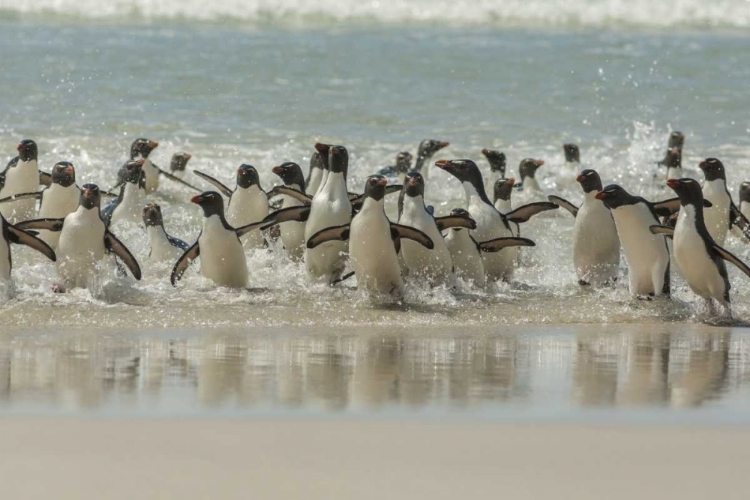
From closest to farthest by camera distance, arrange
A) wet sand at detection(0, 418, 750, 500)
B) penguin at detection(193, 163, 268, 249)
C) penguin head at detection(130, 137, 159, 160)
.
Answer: wet sand at detection(0, 418, 750, 500) < penguin at detection(193, 163, 268, 249) < penguin head at detection(130, 137, 159, 160)

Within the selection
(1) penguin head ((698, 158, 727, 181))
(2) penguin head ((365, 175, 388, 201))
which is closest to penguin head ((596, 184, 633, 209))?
(2) penguin head ((365, 175, 388, 201))

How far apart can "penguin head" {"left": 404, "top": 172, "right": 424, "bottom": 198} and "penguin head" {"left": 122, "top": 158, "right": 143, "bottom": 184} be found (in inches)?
89.0

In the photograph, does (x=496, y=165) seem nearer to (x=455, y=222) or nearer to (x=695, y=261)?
(x=455, y=222)

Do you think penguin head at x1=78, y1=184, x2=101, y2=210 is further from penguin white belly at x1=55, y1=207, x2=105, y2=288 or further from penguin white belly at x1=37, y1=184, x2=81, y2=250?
penguin white belly at x1=37, y1=184, x2=81, y2=250

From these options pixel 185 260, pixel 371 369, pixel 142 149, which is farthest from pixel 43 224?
pixel 142 149

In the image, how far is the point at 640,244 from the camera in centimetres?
756

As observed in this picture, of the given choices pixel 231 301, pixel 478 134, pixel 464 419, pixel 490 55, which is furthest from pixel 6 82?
pixel 464 419

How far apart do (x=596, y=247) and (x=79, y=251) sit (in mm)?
2986

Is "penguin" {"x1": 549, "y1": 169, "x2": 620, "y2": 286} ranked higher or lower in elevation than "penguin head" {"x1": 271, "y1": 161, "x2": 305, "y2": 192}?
lower

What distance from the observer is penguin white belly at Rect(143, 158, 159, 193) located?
11250 mm

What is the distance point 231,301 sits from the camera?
279 inches

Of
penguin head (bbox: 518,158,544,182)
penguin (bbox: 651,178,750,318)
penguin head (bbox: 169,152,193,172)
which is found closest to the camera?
penguin (bbox: 651,178,750,318)

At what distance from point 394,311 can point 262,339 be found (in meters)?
1.06

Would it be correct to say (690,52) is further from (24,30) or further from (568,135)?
(24,30)
